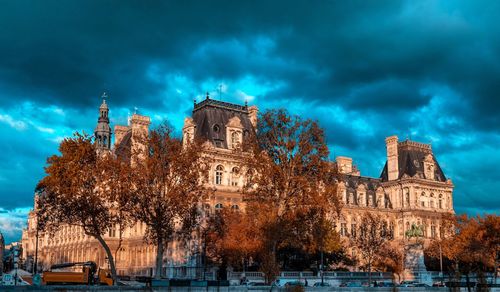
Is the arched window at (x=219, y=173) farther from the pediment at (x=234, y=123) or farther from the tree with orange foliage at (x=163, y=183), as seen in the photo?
the tree with orange foliage at (x=163, y=183)

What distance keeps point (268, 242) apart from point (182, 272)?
23.9 m

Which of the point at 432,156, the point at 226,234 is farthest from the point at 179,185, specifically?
the point at 432,156

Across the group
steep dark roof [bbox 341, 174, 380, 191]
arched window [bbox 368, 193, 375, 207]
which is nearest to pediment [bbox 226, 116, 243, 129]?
steep dark roof [bbox 341, 174, 380, 191]

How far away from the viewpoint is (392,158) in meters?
98.6

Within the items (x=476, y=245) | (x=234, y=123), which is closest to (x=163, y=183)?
(x=234, y=123)

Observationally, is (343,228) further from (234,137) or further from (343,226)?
(234,137)

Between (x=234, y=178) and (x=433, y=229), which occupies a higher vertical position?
(x=234, y=178)

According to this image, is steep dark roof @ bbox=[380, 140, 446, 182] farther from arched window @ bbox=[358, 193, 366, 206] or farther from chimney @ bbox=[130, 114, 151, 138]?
chimney @ bbox=[130, 114, 151, 138]

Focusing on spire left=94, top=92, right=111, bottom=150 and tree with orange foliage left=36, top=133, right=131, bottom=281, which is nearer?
tree with orange foliage left=36, top=133, right=131, bottom=281

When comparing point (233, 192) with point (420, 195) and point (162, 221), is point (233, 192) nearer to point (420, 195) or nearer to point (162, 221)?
A: point (162, 221)

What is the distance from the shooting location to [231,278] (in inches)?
2272

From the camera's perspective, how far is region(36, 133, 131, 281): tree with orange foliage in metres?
45.0

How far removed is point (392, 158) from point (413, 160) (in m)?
3.59

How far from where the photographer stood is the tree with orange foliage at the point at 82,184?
4500 centimetres
